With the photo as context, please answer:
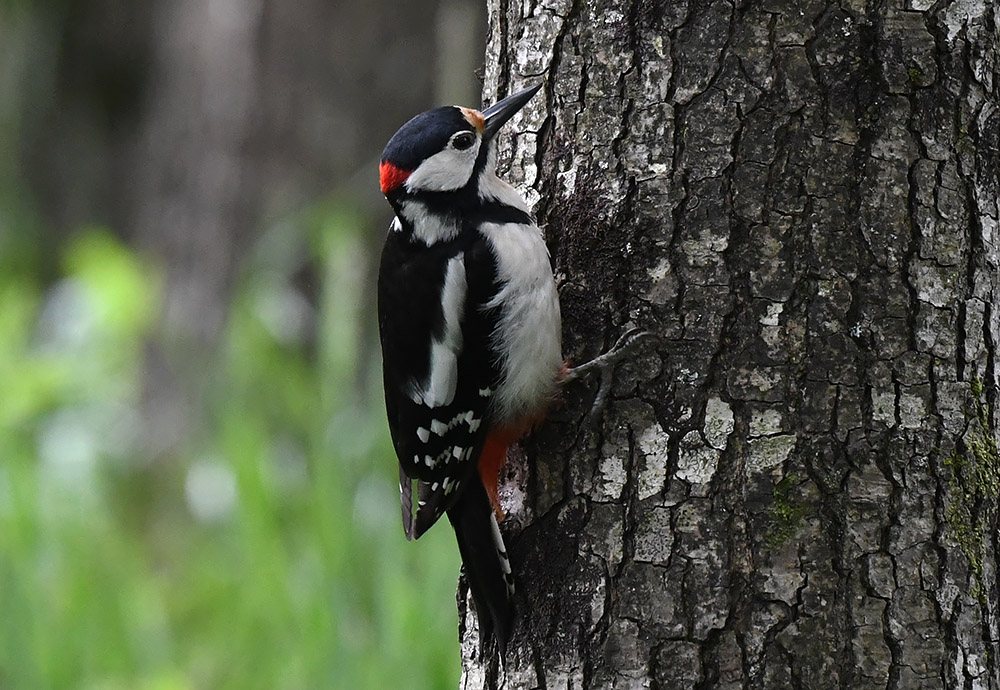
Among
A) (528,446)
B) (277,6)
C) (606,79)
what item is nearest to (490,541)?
(528,446)

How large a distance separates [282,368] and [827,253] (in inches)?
89.6

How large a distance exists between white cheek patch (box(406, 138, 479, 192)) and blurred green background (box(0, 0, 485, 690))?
671mm

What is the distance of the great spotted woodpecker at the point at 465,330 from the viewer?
2133 millimetres

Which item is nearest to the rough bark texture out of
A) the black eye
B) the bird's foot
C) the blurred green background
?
the bird's foot

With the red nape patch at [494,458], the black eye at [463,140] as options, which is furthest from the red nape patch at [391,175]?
the red nape patch at [494,458]

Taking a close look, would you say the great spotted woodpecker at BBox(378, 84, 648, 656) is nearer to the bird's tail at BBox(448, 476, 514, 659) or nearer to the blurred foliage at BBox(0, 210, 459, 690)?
the bird's tail at BBox(448, 476, 514, 659)

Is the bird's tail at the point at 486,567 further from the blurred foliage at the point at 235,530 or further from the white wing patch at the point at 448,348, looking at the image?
the blurred foliage at the point at 235,530

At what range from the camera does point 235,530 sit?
3521 mm

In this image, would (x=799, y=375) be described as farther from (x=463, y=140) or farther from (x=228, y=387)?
(x=228, y=387)

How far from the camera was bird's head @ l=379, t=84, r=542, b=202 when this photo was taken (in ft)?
7.70

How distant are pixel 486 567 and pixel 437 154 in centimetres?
88

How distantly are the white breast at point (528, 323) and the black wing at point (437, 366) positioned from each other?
6cm

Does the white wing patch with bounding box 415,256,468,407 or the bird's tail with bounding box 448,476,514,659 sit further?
the white wing patch with bounding box 415,256,468,407

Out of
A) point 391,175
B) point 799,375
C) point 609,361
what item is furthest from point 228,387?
point 799,375
